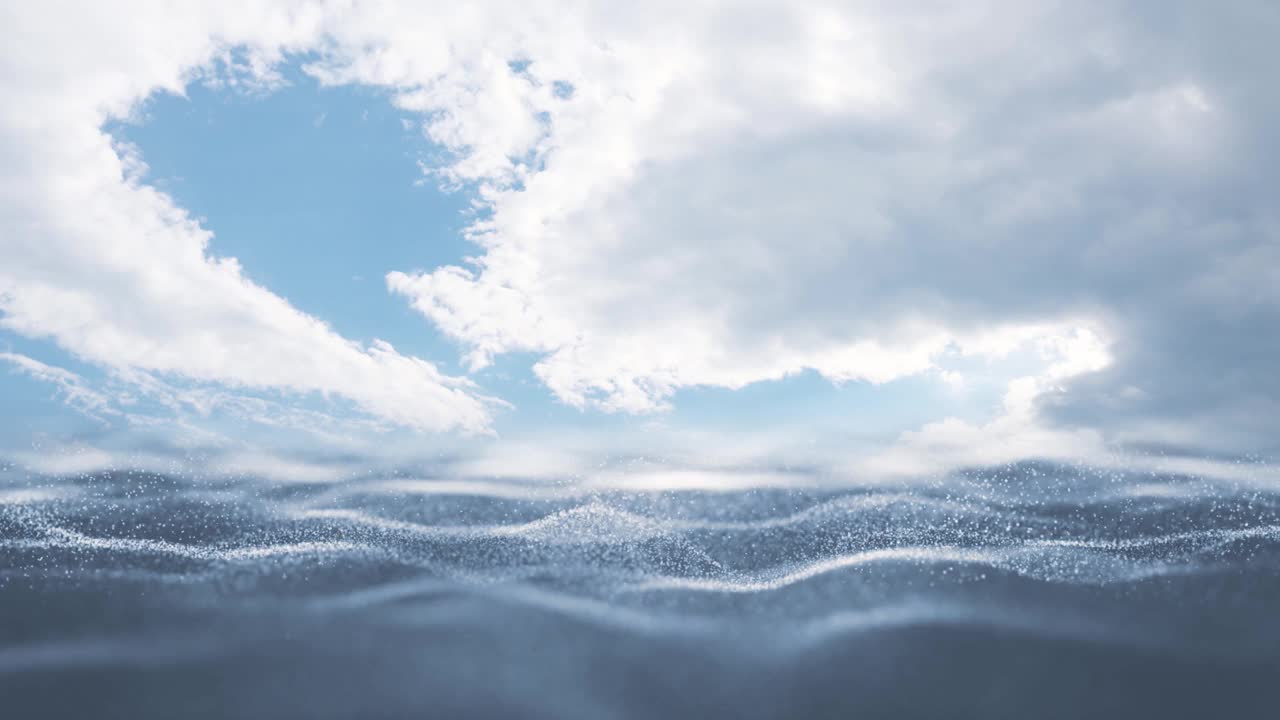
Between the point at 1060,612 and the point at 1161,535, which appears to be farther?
the point at 1161,535

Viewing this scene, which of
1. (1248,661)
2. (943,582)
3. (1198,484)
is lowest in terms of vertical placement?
(1248,661)

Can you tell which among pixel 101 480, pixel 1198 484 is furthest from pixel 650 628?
pixel 101 480

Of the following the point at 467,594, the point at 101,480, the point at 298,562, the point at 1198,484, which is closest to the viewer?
the point at 467,594

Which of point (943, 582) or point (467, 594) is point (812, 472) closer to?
point (943, 582)

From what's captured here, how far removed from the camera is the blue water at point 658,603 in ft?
19.8

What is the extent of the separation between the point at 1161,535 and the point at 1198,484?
5.45 ft

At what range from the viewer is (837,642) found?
21.0 feet

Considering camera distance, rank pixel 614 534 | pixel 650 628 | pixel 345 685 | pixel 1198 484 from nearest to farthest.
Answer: pixel 345 685
pixel 650 628
pixel 614 534
pixel 1198 484

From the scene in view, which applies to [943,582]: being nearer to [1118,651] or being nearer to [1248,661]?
[1118,651]

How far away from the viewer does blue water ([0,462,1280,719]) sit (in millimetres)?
6039

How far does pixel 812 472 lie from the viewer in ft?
31.9

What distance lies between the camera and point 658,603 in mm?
7016

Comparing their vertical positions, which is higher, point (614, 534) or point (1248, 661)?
point (614, 534)

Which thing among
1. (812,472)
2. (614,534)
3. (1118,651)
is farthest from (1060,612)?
(614,534)
